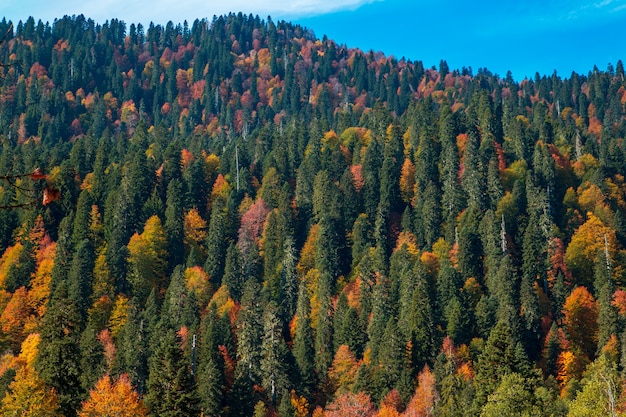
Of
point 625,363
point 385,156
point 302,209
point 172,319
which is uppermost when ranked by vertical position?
point 385,156

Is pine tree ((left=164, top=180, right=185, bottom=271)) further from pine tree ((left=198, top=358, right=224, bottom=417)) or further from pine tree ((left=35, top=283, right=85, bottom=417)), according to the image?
pine tree ((left=35, top=283, right=85, bottom=417))

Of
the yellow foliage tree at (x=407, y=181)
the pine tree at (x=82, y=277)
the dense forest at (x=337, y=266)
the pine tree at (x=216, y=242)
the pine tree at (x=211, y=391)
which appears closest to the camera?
the pine tree at (x=211, y=391)

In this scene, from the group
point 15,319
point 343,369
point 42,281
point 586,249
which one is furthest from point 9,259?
point 586,249

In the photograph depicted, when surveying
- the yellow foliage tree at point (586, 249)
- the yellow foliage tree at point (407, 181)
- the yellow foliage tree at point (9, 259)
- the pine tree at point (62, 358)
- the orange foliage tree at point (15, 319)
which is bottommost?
→ the pine tree at point (62, 358)

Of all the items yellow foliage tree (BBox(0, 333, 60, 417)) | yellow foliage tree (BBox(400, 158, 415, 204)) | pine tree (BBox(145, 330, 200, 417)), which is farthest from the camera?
yellow foliage tree (BBox(400, 158, 415, 204))

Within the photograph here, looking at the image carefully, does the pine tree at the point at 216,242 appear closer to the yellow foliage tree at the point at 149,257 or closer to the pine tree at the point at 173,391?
the yellow foliage tree at the point at 149,257

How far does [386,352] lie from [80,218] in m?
56.9

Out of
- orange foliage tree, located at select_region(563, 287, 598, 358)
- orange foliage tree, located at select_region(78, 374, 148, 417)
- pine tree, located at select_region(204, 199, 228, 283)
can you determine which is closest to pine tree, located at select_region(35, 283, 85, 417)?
orange foliage tree, located at select_region(78, 374, 148, 417)

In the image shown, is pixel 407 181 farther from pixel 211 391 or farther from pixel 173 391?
pixel 173 391

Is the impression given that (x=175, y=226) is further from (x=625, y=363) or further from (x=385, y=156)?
(x=625, y=363)

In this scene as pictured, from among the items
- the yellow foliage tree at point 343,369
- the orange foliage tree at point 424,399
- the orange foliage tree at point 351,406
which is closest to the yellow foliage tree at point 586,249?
the orange foliage tree at point 424,399

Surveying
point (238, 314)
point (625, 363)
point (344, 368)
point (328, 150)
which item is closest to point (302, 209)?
point (328, 150)

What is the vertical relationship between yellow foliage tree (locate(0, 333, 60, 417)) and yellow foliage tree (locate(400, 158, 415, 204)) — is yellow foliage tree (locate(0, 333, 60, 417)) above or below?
below

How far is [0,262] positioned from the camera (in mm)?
110500
